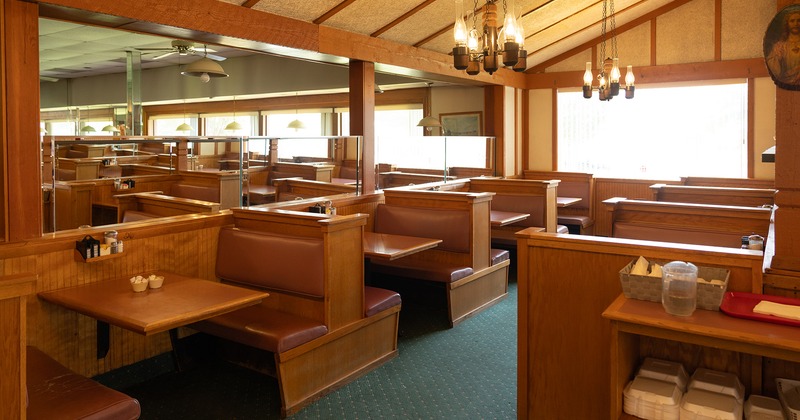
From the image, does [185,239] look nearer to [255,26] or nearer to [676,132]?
[255,26]

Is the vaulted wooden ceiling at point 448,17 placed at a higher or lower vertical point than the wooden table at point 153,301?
higher

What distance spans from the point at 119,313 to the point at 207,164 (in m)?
2.42

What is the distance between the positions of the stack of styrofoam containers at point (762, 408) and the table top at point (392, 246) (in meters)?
2.40

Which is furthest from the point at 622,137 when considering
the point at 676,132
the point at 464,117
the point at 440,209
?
the point at 440,209

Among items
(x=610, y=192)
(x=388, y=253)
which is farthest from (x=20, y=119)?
(x=610, y=192)

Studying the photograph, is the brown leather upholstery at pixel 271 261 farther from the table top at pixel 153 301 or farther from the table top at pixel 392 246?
the table top at pixel 392 246

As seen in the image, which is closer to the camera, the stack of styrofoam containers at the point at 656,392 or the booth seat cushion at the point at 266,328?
the stack of styrofoam containers at the point at 656,392

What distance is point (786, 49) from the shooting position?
2387 mm

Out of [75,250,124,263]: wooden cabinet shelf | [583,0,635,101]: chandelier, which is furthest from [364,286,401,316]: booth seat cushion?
[583,0,635,101]: chandelier

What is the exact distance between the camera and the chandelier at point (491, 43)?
11.5 ft

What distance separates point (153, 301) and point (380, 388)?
4.90ft

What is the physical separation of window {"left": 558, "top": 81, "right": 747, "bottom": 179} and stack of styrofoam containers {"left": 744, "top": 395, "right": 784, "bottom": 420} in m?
6.50

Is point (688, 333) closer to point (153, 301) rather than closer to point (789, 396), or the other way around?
point (789, 396)

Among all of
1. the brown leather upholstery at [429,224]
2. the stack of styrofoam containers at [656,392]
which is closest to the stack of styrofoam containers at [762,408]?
the stack of styrofoam containers at [656,392]
